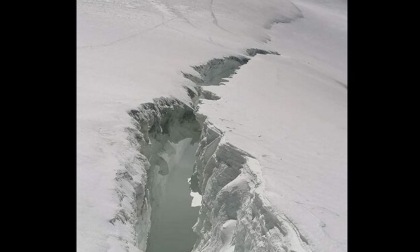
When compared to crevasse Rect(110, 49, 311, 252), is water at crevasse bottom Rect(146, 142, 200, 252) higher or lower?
lower

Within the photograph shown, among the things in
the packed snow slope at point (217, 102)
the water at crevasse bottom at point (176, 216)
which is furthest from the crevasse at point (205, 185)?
the water at crevasse bottom at point (176, 216)

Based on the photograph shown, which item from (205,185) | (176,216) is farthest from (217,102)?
(176,216)

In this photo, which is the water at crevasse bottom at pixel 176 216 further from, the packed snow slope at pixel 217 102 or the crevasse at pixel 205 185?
the packed snow slope at pixel 217 102

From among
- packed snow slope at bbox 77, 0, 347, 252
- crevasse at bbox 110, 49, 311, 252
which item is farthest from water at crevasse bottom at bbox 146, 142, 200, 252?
packed snow slope at bbox 77, 0, 347, 252

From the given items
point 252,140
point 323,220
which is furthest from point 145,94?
point 323,220

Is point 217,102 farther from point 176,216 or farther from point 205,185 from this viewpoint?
point 176,216

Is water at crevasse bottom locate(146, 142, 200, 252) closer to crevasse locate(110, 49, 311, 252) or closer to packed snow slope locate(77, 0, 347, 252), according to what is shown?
crevasse locate(110, 49, 311, 252)
